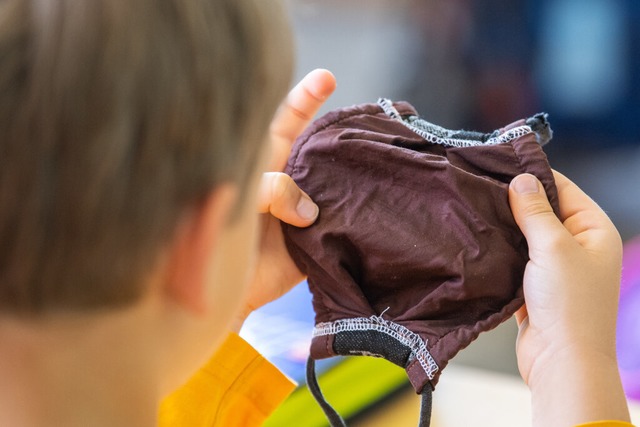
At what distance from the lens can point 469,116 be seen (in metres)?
1.10

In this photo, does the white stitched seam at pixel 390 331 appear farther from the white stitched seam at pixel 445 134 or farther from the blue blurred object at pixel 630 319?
the blue blurred object at pixel 630 319

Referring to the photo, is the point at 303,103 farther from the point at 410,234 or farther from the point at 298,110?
the point at 410,234

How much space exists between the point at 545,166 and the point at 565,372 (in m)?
0.15

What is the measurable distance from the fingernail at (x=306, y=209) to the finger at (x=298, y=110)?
6 centimetres

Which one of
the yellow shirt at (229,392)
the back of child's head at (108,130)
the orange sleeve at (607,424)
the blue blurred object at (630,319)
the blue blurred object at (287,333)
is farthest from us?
the blue blurred object at (630,319)

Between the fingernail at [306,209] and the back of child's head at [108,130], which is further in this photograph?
the fingernail at [306,209]

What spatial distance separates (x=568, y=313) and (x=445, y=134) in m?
0.16

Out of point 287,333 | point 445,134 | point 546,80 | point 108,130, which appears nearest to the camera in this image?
point 108,130

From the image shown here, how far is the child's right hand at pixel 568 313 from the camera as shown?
19.3 inches

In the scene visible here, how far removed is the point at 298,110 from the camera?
631 millimetres

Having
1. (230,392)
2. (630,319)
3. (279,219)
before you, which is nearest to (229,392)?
(230,392)

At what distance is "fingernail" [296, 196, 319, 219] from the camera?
554 millimetres

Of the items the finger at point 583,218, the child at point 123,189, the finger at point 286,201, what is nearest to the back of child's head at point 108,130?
the child at point 123,189

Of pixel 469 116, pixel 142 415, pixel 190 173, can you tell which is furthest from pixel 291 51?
pixel 469 116
